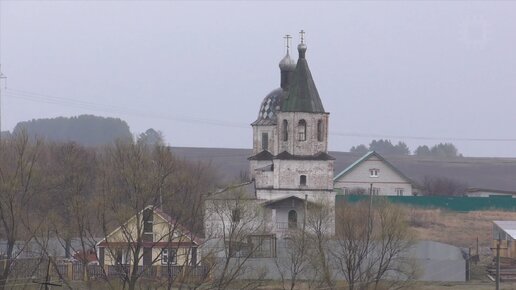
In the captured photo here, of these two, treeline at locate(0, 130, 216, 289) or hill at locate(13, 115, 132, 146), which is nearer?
treeline at locate(0, 130, 216, 289)

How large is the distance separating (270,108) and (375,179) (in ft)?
45.3

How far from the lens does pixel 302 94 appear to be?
2000 inches

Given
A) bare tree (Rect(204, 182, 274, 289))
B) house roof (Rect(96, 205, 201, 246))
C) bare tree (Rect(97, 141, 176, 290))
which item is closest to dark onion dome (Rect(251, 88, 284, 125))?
bare tree (Rect(204, 182, 274, 289))

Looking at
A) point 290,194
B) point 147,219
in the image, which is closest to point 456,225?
point 290,194

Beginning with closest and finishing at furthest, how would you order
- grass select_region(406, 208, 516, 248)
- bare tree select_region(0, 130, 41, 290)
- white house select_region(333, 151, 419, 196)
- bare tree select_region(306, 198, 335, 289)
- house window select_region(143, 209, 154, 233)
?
house window select_region(143, 209, 154, 233), bare tree select_region(0, 130, 41, 290), bare tree select_region(306, 198, 335, 289), grass select_region(406, 208, 516, 248), white house select_region(333, 151, 419, 196)

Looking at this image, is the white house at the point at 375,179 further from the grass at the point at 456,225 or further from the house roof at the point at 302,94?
the house roof at the point at 302,94

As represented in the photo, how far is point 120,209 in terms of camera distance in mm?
34156

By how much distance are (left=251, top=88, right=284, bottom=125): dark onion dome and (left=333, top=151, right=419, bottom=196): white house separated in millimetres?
11453

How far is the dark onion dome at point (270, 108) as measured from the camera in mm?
56844

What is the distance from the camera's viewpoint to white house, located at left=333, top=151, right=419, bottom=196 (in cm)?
6850

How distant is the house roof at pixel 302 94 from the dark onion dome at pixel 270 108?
17.6 feet

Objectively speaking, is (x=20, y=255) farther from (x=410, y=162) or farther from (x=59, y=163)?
(x=410, y=162)

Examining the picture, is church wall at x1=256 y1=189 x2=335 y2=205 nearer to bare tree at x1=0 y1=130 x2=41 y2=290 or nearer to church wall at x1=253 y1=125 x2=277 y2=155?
church wall at x1=253 y1=125 x2=277 y2=155

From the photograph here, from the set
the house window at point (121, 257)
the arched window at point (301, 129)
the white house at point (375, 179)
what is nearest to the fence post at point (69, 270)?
the house window at point (121, 257)
